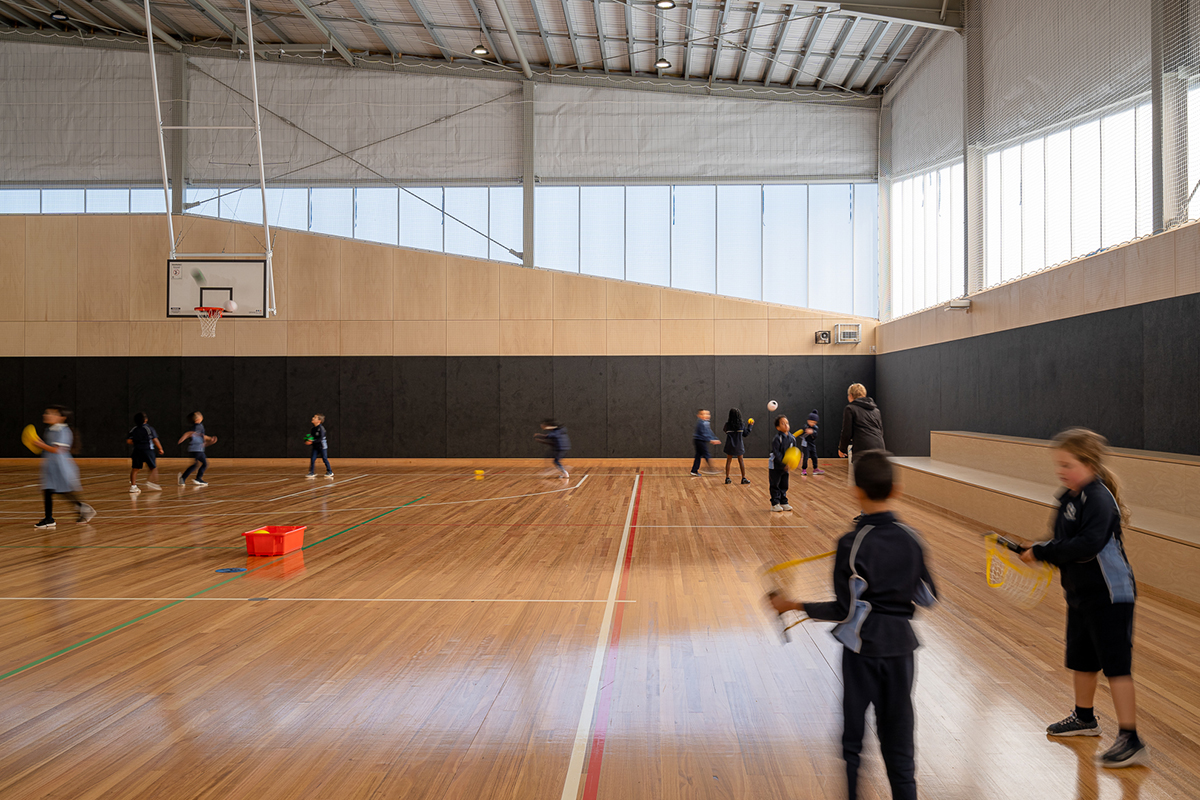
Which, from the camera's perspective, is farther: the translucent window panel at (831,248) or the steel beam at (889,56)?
the translucent window panel at (831,248)

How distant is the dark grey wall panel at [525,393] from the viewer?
1902 cm

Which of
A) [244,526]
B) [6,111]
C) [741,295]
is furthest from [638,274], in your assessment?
[6,111]

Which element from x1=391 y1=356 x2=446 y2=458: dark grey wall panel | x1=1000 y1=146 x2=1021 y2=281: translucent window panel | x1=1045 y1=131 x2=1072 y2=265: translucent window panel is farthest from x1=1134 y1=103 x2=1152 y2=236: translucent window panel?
x1=391 y1=356 x2=446 y2=458: dark grey wall panel

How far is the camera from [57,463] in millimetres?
9211

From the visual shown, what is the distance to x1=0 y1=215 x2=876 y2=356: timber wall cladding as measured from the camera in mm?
18891

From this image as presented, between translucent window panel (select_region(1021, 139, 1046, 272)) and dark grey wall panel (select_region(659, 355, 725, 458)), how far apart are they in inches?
334

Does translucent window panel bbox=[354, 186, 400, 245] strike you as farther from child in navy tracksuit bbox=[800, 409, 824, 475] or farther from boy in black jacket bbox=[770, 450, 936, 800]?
boy in black jacket bbox=[770, 450, 936, 800]

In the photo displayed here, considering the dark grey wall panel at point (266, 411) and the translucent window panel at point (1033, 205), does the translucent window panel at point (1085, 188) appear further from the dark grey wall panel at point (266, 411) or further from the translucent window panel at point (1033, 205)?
the dark grey wall panel at point (266, 411)

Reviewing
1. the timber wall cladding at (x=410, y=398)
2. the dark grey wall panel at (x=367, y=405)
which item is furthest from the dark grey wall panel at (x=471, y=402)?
the dark grey wall panel at (x=367, y=405)

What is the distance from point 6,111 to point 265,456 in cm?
1145

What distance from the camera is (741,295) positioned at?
1888 cm

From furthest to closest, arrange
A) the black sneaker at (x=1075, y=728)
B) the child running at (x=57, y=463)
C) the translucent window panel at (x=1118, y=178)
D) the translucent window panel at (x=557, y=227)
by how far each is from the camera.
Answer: the translucent window panel at (x=557, y=227) < the translucent window panel at (x=1118, y=178) < the child running at (x=57, y=463) < the black sneaker at (x=1075, y=728)

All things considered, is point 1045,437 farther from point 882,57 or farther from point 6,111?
point 6,111

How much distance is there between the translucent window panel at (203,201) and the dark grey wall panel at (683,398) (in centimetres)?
1278
